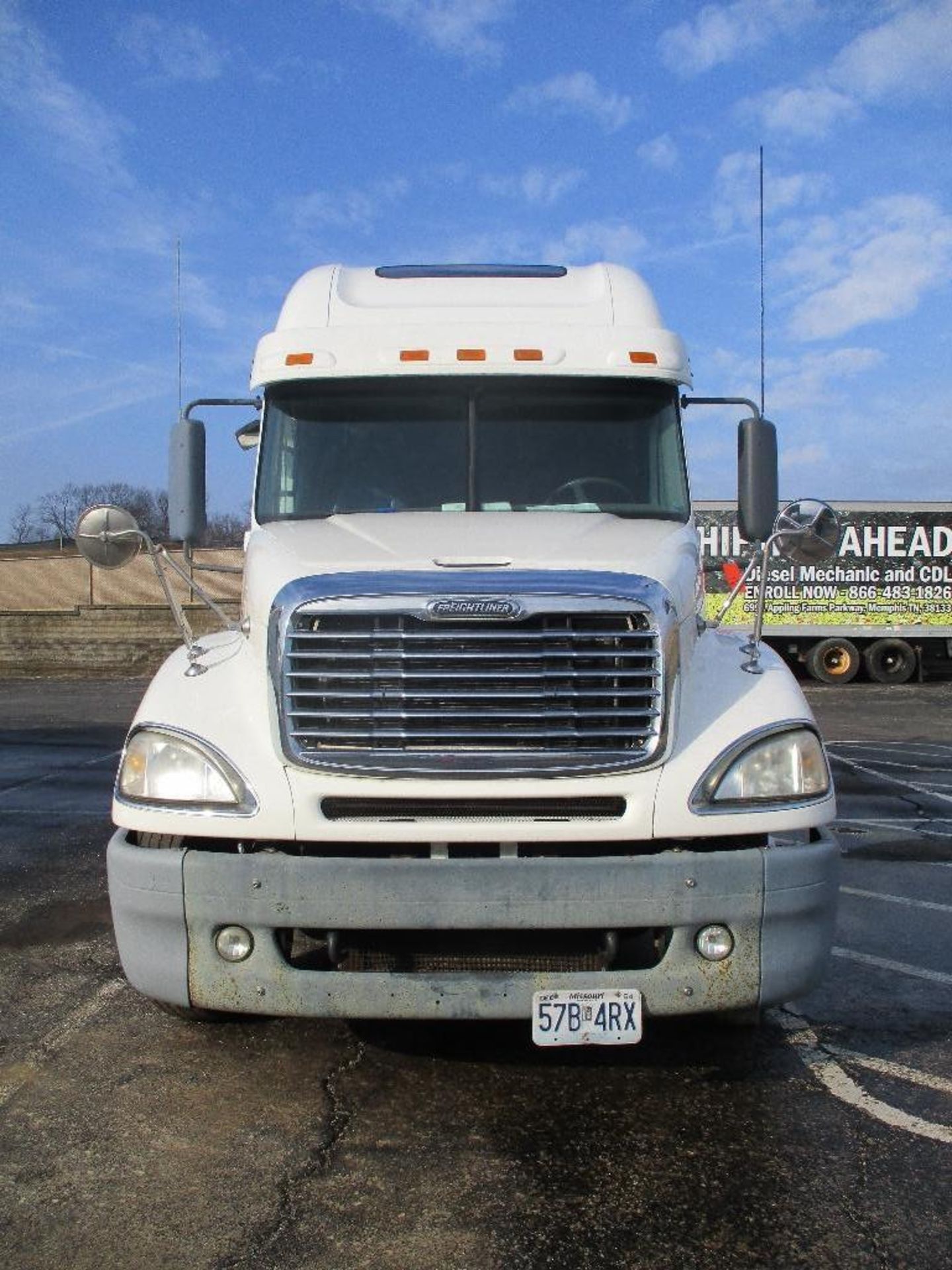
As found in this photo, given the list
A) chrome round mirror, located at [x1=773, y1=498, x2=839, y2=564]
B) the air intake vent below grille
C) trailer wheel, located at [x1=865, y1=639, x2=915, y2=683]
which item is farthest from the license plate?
trailer wheel, located at [x1=865, y1=639, x2=915, y2=683]

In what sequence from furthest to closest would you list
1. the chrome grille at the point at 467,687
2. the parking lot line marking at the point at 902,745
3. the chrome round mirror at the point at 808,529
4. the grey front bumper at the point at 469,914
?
the parking lot line marking at the point at 902,745
the chrome round mirror at the point at 808,529
the chrome grille at the point at 467,687
the grey front bumper at the point at 469,914

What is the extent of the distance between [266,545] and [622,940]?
1998mm

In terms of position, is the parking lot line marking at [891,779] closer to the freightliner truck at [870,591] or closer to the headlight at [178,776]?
the headlight at [178,776]

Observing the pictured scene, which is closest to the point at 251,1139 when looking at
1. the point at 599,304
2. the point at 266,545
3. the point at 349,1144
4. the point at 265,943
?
the point at 349,1144

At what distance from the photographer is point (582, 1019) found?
358cm

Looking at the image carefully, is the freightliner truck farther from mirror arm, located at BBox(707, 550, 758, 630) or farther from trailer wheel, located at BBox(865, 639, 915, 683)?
mirror arm, located at BBox(707, 550, 758, 630)

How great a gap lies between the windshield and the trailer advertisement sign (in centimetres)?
1956

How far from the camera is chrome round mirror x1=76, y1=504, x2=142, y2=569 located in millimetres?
4848

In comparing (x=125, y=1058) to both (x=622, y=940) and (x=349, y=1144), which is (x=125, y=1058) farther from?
(x=622, y=940)

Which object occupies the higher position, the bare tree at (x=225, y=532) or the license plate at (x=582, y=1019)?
the bare tree at (x=225, y=532)

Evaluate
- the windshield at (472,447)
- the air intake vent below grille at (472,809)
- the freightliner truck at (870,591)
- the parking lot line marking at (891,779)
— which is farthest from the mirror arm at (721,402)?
the freightliner truck at (870,591)

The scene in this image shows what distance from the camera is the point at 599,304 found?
5.42 metres

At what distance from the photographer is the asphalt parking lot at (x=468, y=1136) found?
3.08 metres

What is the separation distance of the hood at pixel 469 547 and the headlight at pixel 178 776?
56 cm
